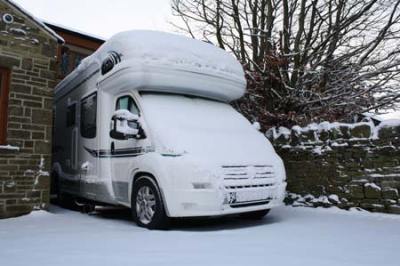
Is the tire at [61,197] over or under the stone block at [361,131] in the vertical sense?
under

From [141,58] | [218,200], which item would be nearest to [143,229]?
[218,200]

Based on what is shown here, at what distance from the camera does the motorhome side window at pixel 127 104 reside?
21.2 feet

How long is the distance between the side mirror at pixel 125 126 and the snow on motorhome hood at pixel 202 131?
21 cm

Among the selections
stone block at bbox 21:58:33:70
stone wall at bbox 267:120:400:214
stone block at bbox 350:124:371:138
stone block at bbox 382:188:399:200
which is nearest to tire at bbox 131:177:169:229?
stone block at bbox 21:58:33:70

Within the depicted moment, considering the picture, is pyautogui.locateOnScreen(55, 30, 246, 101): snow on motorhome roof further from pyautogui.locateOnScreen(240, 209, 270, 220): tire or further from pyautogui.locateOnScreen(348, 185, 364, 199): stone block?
pyautogui.locateOnScreen(348, 185, 364, 199): stone block

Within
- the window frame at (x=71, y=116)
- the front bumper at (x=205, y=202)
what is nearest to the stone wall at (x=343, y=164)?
the front bumper at (x=205, y=202)

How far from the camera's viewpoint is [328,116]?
417 inches

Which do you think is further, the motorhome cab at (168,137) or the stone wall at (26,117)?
the stone wall at (26,117)

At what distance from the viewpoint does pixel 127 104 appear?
6629 mm

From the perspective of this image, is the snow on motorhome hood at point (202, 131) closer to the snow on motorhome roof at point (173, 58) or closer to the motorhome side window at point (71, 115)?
the snow on motorhome roof at point (173, 58)

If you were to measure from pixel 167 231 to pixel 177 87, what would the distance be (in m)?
2.11

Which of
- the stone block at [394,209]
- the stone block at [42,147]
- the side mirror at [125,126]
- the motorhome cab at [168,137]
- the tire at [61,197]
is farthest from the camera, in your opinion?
the tire at [61,197]

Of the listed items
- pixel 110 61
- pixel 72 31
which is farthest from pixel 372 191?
pixel 72 31

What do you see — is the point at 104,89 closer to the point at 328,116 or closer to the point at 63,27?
the point at 328,116
